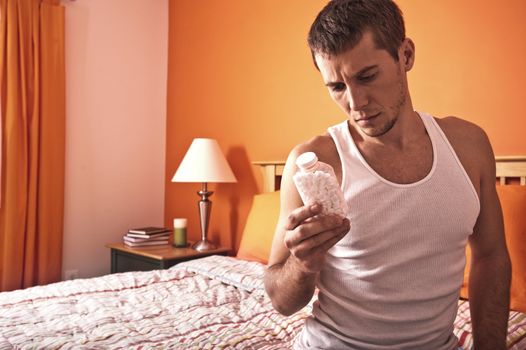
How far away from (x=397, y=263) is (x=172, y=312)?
1.06 m

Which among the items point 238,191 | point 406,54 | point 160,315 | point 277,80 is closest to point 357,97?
point 406,54

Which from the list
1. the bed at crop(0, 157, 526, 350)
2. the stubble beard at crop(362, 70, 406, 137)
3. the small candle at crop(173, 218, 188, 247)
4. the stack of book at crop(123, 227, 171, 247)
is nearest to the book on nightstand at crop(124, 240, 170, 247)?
the stack of book at crop(123, 227, 171, 247)

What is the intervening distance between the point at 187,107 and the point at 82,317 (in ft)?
7.31

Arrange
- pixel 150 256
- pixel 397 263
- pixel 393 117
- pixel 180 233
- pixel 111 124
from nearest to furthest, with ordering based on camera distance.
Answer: pixel 397 263 → pixel 393 117 → pixel 150 256 → pixel 180 233 → pixel 111 124

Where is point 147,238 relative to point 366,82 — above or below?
below

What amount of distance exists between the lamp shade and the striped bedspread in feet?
2.64

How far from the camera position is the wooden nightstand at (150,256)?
2.88 metres

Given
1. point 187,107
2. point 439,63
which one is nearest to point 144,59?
point 187,107

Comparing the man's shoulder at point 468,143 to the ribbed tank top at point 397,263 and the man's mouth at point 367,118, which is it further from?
the man's mouth at point 367,118

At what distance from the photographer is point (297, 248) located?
807mm

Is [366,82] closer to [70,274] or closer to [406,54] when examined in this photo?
[406,54]

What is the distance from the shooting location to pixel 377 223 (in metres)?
0.94

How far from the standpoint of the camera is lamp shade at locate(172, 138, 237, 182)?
118 inches

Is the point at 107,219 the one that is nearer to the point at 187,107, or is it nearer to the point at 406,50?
the point at 187,107
